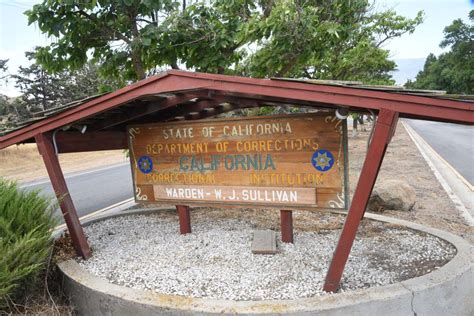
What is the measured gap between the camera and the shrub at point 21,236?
9.51 ft

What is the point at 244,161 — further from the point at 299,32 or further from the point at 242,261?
the point at 299,32

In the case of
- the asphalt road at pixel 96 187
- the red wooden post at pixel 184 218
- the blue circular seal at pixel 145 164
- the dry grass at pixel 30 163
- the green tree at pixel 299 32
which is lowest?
the dry grass at pixel 30 163

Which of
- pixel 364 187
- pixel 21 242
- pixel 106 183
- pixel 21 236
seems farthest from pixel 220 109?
pixel 106 183

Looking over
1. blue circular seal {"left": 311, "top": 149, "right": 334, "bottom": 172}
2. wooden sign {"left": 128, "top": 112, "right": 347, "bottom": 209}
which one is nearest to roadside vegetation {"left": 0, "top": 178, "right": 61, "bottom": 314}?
wooden sign {"left": 128, "top": 112, "right": 347, "bottom": 209}

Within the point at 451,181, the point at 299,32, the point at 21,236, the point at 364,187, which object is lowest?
the point at 451,181

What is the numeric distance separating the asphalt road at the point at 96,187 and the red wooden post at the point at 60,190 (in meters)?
3.59

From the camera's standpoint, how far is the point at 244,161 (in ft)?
13.2

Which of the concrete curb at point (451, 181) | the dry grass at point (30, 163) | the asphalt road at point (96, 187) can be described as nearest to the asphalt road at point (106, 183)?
the asphalt road at point (96, 187)

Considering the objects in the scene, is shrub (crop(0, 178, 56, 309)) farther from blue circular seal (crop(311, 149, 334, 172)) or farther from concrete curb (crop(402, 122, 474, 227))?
concrete curb (crop(402, 122, 474, 227))

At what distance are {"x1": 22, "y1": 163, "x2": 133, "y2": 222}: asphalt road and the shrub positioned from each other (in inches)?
159

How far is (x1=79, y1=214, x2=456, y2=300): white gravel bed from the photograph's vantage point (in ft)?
11.1

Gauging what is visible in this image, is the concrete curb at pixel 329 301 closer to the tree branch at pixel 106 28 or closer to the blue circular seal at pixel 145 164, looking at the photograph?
the blue circular seal at pixel 145 164

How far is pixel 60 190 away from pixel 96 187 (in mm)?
7891

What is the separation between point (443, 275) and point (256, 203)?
6.03ft
